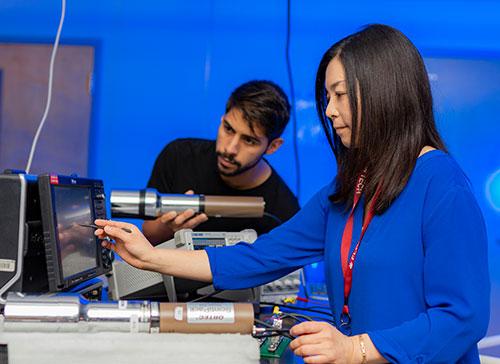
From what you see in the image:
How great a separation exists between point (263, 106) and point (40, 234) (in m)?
1.25

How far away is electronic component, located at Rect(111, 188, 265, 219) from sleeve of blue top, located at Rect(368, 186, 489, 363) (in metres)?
0.93

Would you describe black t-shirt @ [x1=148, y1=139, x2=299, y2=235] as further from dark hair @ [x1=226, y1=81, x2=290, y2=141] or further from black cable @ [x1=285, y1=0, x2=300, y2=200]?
black cable @ [x1=285, y1=0, x2=300, y2=200]

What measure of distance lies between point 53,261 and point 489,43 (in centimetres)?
264

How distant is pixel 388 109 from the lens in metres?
1.42

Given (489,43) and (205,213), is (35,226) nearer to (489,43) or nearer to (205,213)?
(205,213)

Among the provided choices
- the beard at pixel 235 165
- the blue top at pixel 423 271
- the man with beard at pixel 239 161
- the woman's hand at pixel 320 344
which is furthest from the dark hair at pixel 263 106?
the woman's hand at pixel 320 344

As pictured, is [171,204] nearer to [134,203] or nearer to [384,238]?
[134,203]

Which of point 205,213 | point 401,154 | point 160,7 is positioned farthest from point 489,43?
point 401,154

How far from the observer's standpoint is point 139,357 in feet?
3.41

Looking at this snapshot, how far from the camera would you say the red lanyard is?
1.44 metres

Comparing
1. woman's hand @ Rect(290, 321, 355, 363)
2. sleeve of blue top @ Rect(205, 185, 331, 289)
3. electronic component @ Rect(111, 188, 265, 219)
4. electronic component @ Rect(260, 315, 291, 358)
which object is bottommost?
electronic component @ Rect(260, 315, 291, 358)

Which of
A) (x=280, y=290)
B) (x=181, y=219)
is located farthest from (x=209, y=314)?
(x=280, y=290)

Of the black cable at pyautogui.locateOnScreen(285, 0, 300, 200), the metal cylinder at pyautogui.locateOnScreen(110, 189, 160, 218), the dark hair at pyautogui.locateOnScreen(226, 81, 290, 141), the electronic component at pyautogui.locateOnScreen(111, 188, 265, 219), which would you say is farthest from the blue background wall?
the metal cylinder at pyautogui.locateOnScreen(110, 189, 160, 218)

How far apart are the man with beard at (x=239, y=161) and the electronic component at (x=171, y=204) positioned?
24 cm
